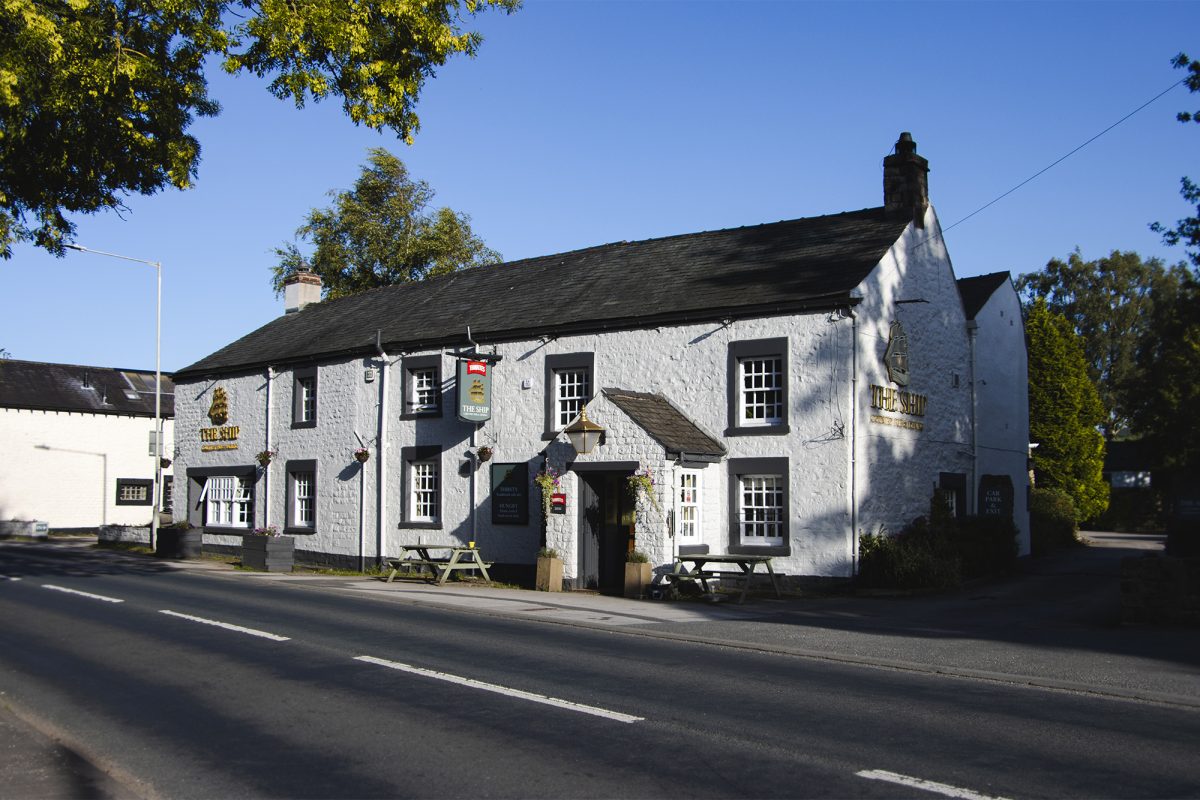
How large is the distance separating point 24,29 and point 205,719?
6.84 m

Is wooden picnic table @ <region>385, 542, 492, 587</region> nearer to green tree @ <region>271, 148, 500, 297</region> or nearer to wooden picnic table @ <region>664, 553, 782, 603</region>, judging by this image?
wooden picnic table @ <region>664, 553, 782, 603</region>

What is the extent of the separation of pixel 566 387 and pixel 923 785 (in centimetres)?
1749

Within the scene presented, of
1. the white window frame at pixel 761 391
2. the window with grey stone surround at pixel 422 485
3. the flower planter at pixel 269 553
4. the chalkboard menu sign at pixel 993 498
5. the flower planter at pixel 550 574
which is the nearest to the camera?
the white window frame at pixel 761 391

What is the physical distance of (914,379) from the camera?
22.6m

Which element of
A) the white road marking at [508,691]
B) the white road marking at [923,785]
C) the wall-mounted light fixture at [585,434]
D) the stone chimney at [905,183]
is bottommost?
the white road marking at [508,691]

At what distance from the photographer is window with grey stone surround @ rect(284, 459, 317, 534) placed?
28.6 meters

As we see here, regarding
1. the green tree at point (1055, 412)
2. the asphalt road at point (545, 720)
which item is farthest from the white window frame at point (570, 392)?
the green tree at point (1055, 412)

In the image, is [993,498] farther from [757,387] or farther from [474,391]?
[474,391]

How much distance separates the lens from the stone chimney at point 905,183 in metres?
22.5

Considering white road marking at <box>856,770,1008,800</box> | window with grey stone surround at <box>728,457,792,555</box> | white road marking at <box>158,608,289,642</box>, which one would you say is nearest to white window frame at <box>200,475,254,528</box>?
white road marking at <box>158,608,289,642</box>

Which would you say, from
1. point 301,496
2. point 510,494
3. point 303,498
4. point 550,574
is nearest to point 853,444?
point 550,574

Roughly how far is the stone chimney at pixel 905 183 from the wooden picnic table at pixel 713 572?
8265mm

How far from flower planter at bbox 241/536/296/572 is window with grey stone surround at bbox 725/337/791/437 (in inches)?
474

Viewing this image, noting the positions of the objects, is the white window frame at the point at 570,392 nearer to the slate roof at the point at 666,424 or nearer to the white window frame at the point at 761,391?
the slate roof at the point at 666,424
